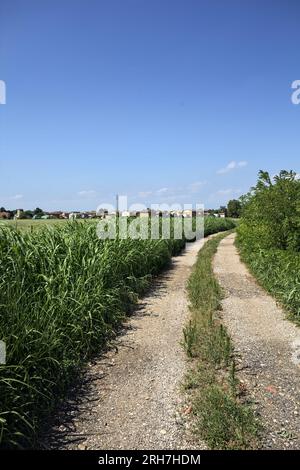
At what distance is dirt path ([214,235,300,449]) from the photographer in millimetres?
3168

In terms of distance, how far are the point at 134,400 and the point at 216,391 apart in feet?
2.75

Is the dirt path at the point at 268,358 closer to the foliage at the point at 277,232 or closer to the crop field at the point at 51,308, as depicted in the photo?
the foliage at the point at 277,232

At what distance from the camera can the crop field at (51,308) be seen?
320cm

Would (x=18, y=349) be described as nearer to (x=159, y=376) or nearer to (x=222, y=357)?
(x=159, y=376)

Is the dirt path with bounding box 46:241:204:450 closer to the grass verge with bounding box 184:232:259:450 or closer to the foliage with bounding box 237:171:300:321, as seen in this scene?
the grass verge with bounding box 184:232:259:450

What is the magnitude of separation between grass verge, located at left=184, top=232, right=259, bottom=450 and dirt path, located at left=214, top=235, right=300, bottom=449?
0.51 ft

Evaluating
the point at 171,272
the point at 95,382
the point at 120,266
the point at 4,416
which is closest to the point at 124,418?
the point at 95,382

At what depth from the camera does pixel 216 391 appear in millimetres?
3572

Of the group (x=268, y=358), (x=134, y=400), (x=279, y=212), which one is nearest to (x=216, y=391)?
(x=134, y=400)

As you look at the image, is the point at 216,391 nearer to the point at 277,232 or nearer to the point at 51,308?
the point at 51,308

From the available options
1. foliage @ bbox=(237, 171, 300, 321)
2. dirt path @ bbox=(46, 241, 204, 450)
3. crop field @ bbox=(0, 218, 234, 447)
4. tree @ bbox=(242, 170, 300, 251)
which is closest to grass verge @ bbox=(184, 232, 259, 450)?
dirt path @ bbox=(46, 241, 204, 450)

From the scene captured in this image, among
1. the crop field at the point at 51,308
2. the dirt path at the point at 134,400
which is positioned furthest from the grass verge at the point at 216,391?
the crop field at the point at 51,308

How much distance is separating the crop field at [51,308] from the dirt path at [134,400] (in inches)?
10.1
